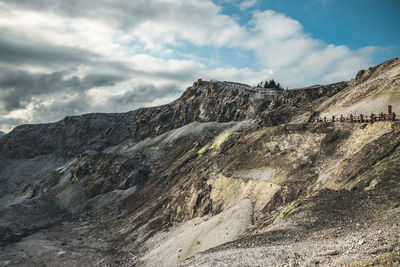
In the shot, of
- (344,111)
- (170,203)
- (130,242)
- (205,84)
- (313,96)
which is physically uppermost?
(205,84)

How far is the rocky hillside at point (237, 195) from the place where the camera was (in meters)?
16.6

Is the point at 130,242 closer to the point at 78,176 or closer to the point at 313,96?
the point at 78,176

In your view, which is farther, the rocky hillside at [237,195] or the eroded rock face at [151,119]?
the eroded rock face at [151,119]

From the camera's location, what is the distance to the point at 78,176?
2940 inches

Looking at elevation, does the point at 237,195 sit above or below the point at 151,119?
below

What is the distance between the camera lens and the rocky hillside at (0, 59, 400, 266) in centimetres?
1656

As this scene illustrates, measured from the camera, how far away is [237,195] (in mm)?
32656

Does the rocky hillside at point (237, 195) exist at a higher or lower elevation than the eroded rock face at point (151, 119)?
lower

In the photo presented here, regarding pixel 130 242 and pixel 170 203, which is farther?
pixel 170 203

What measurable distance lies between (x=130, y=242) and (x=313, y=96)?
54.6m

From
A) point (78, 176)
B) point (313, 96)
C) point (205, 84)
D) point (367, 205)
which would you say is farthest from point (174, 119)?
point (367, 205)

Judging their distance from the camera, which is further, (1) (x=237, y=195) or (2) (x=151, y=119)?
(2) (x=151, y=119)

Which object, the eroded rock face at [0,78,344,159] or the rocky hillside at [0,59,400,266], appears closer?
the rocky hillside at [0,59,400,266]

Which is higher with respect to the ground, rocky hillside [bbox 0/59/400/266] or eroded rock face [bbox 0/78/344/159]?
eroded rock face [bbox 0/78/344/159]
